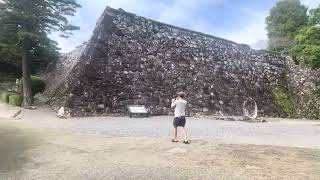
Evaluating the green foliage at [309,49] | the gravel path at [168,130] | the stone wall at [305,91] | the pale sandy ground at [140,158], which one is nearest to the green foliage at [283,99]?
the stone wall at [305,91]

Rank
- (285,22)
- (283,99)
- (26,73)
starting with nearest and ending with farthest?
(26,73) → (283,99) → (285,22)

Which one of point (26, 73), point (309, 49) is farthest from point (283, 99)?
point (26, 73)

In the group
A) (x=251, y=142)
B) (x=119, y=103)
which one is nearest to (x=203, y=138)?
(x=251, y=142)

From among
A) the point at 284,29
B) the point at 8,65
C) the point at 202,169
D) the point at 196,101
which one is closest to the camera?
the point at 202,169

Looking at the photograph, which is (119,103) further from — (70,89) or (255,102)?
(255,102)

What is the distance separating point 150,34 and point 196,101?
437 centimetres

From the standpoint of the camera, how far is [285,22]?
157ft

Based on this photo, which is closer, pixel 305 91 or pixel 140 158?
pixel 140 158

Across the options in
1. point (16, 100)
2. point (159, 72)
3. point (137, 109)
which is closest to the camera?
point (137, 109)

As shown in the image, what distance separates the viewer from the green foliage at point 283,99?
25922mm

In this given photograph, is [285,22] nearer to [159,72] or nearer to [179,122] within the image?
[159,72]

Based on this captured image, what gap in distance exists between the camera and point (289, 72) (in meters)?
Answer: 28.4

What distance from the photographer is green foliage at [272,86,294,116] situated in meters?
25.9

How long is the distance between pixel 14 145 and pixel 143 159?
3.94 m
